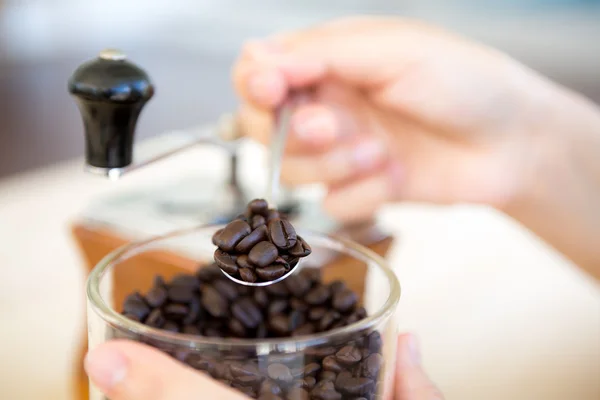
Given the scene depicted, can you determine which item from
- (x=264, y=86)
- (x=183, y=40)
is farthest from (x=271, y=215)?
(x=183, y=40)

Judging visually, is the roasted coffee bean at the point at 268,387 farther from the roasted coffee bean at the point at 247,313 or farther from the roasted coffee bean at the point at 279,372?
the roasted coffee bean at the point at 247,313

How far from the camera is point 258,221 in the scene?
0.44 metres

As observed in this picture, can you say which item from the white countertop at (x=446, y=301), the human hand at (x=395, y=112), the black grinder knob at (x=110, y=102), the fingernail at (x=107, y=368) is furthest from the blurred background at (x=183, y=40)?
the fingernail at (x=107, y=368)

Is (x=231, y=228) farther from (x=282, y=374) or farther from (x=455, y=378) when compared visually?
(x=455, y=378)

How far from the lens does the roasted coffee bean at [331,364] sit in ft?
1.14

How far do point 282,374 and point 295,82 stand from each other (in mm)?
556

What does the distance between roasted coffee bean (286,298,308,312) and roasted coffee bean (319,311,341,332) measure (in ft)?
0.06

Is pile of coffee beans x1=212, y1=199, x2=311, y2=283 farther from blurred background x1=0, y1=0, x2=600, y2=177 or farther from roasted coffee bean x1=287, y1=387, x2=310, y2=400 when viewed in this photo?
blurred background x1=0, y1=0, x2=600, y2=177

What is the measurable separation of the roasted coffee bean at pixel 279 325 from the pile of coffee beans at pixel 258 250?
4 centimetres

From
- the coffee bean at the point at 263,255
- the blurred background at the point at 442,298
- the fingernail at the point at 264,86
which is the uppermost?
the coffee bean at the point at 263,255

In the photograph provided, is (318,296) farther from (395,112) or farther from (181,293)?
(395,112)

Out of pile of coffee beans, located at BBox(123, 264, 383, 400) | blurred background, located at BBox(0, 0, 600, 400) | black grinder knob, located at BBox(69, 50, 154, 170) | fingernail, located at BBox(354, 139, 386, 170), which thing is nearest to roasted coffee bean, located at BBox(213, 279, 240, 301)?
pile of coffee beans, located at BBox(123, 264, 383, 400)

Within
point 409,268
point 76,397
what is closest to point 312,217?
point 409,268

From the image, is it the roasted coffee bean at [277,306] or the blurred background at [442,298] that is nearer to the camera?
the roasted coffee bean at [277,306]
